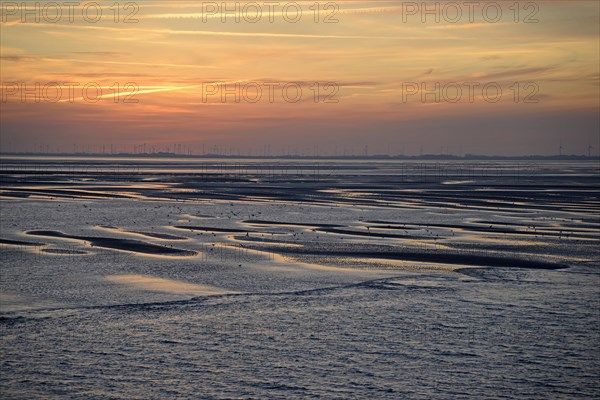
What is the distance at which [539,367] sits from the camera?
549 inches

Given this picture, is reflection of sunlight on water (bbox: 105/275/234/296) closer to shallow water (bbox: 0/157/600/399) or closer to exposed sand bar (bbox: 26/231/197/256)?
shallow water (bbox: 0/157/600/399)

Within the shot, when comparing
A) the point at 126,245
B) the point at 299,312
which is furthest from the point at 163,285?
the point at 126,245

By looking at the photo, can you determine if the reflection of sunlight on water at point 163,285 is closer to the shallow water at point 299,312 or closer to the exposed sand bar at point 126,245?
the shallow water at point 299,312

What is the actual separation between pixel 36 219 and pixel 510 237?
24.8 m

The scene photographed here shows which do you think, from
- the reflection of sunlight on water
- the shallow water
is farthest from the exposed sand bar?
the reflection of sunlight on water

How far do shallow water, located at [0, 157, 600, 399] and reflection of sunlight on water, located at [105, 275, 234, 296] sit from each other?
0.08m

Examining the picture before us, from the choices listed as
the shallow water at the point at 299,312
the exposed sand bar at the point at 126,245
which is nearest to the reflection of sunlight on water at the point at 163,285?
the shallow water at the point at 299,312

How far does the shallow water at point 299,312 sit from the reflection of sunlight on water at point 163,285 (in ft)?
0.26

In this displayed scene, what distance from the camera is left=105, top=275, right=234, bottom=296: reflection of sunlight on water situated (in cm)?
2034

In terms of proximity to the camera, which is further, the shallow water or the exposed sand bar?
the exposed sand bar

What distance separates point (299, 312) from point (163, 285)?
5.05m

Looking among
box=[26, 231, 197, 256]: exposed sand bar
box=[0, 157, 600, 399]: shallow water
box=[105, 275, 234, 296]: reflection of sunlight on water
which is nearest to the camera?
box=[0, 157, 600, 399]: shallow water

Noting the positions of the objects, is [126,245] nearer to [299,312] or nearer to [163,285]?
[163,285]

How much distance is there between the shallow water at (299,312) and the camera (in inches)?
515
